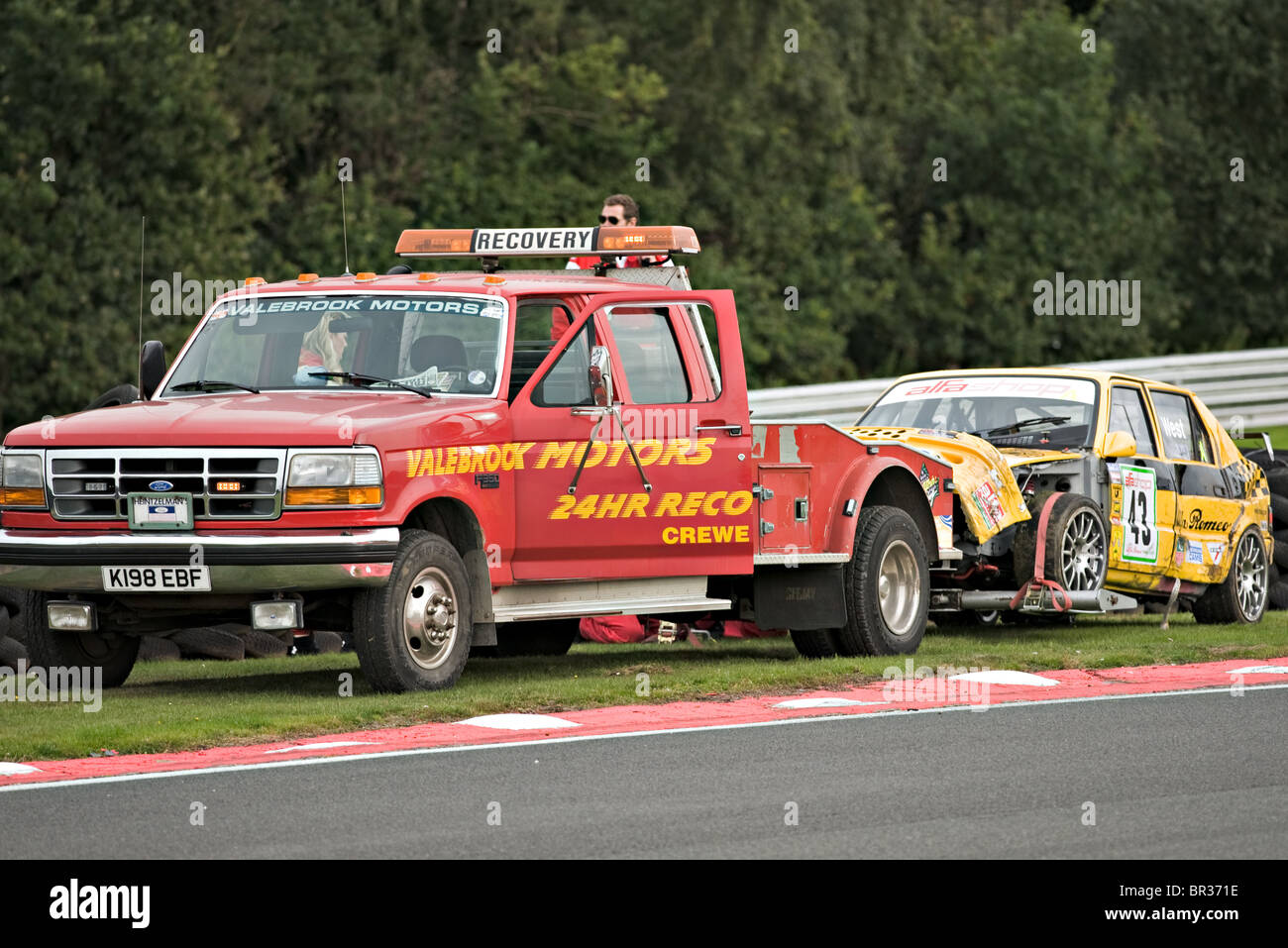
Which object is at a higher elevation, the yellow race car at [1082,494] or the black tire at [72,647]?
the yellow race car at [1082,494]

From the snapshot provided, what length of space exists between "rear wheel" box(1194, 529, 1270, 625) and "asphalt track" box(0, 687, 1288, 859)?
6357mm

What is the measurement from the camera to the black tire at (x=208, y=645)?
15.6 metres

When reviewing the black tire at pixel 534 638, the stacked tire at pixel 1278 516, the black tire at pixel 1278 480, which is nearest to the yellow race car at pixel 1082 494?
the stacked tire at pixel 1278 516

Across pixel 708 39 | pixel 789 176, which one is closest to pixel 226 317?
pixel 708 39

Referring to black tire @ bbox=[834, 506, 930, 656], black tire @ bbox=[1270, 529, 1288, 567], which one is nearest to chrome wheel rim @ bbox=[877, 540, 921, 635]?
black tire @ bbox=[834, 506, 930, 656]

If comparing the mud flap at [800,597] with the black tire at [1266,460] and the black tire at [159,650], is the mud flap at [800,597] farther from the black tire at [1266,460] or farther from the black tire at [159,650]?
the black tire at [1266,460]

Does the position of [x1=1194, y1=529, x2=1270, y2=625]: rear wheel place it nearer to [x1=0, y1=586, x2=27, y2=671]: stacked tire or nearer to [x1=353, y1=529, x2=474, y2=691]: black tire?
[x1=353, y1=529, x2=474, y2=691]: black tire

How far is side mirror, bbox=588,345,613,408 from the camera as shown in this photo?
12570 mm

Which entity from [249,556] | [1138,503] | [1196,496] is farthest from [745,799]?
[1196,496]

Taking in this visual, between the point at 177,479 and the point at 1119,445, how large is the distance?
6809 millimetres

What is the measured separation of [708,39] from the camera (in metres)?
40.0

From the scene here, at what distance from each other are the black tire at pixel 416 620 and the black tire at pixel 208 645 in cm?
361

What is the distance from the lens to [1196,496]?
16.9 metres
